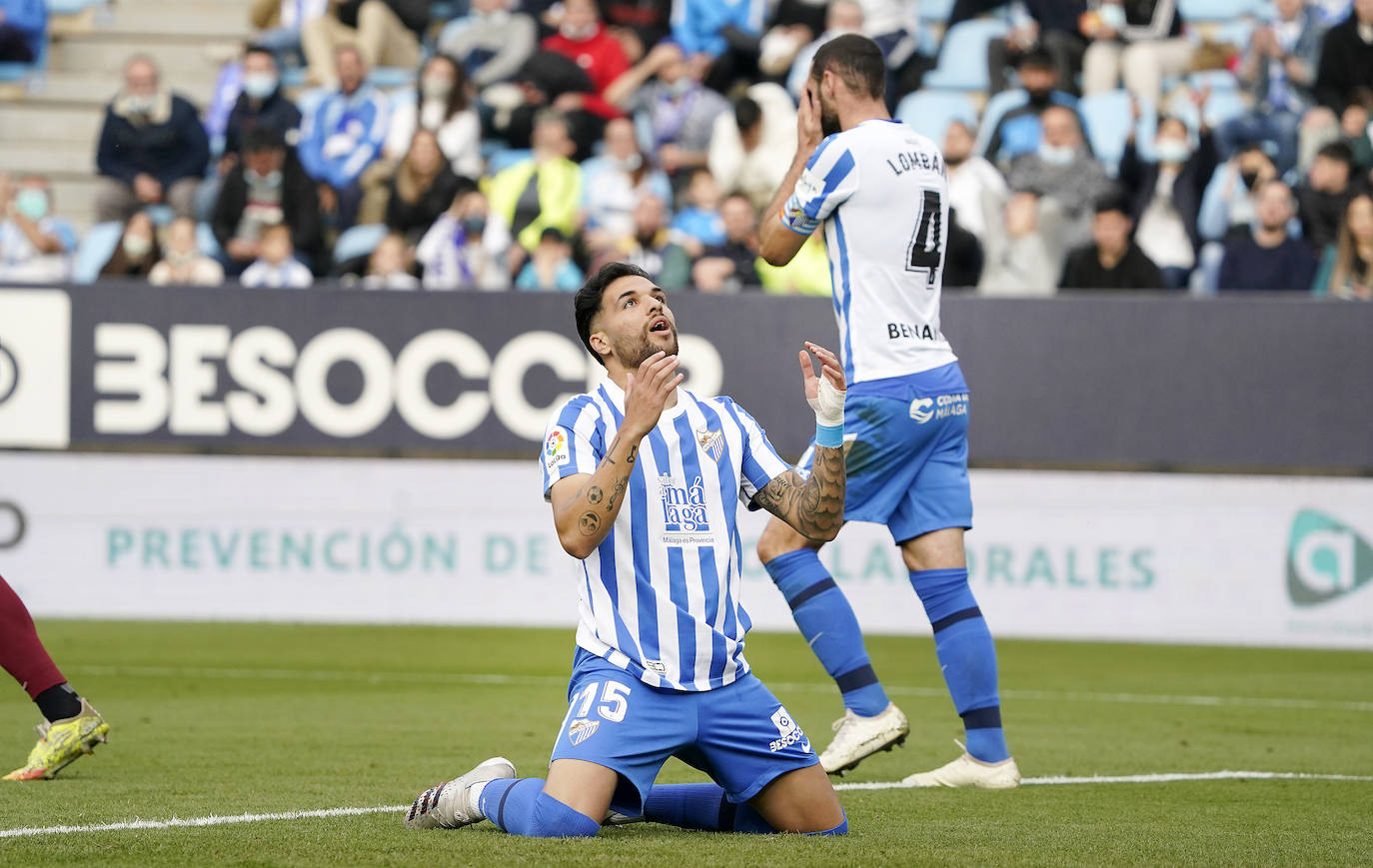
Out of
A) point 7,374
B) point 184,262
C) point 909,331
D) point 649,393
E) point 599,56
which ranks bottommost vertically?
point 7,374

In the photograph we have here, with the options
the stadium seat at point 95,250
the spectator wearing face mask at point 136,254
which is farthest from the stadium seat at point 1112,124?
the stadium seat at point 95,250

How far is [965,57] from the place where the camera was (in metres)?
14.9

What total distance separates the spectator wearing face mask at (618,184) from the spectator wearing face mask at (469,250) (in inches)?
25.6

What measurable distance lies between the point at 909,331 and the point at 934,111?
8.85 metres

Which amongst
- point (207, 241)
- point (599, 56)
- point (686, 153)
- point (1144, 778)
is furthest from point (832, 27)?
point (1144, 778)

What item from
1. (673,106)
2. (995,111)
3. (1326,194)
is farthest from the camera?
(673,106)

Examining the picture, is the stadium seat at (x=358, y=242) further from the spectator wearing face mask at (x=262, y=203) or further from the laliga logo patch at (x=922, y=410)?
the laliga logo patch at (x=922, y=410)

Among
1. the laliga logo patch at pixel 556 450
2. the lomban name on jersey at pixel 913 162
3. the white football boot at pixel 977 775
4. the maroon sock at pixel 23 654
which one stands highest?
the lomban name on jersey at pixel 913 162

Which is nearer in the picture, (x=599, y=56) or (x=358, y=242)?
(x=358, y=242)

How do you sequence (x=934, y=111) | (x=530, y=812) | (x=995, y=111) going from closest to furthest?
(x=530, y=812) < (x=995, y=111) < (x=934, y=111)

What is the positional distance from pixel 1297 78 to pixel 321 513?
8168 mm

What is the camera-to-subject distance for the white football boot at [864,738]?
5.68 m

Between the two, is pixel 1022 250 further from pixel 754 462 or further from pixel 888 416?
pixel 754 462

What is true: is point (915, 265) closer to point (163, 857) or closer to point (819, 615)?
point (819, 615)
